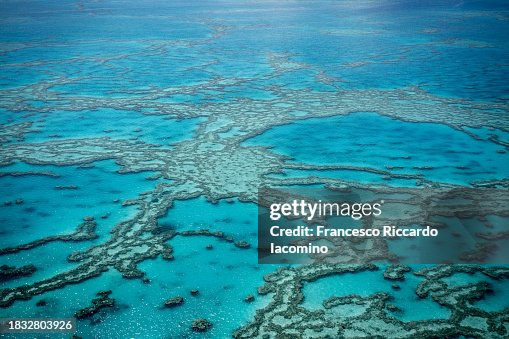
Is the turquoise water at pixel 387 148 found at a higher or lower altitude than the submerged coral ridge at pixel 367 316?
higher

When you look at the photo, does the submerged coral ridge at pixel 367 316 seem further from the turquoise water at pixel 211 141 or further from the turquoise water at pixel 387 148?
the turquoise water at pixel 387 148

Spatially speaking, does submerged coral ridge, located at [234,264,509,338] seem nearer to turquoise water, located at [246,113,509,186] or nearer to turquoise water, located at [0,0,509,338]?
turquoise water, located at [0,0,509,338]

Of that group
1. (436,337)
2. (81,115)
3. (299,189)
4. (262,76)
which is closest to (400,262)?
(436,337)

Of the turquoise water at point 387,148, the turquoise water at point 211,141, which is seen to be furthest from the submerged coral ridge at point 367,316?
the turquoise water at point 387,148

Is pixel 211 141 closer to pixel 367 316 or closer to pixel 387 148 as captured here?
pixel 387 148

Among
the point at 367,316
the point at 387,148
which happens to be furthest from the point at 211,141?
the point at 367,316

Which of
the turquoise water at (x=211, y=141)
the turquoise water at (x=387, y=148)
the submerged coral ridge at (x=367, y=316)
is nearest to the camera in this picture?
the submerged coral ridge at (x=367, y=316)

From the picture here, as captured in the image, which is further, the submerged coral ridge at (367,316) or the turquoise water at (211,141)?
the turquoise water at (211,141)

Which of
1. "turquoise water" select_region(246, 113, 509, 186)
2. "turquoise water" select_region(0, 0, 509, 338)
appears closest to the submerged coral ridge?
"turquoise water" select_region(0, 0, 509, 338)

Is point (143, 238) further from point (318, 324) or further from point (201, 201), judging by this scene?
point (318, 324)

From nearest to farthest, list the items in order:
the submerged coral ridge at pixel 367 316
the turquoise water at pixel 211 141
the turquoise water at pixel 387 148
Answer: the submerged coral ridge at pixel 367 316
the turquoise water at pixel 211 141
the turquoise water at pixel 387 148
